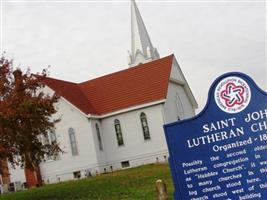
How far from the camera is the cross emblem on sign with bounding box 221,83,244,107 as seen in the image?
8713mm

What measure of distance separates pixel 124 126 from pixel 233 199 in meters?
35.3

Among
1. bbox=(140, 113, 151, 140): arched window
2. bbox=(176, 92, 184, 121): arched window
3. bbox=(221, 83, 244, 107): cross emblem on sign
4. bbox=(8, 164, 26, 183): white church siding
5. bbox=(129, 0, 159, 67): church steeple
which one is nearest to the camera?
bbox=(221, 83, 244, 107): cross emblem on sign

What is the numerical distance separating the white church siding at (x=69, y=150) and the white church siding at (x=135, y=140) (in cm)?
207

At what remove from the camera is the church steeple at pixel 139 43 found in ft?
204

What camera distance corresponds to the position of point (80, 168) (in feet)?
141

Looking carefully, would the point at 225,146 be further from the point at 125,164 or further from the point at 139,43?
the point at 139,43

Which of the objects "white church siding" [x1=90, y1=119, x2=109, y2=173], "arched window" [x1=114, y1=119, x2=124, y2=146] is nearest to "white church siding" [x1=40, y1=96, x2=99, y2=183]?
"white church siding" [x1=90, y1=119, x2=109, y2=173]

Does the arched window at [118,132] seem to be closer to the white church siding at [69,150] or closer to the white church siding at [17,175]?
the white church siding at [69,150]

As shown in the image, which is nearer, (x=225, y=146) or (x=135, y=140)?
(x=225, y=146)

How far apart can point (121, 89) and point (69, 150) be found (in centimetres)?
665

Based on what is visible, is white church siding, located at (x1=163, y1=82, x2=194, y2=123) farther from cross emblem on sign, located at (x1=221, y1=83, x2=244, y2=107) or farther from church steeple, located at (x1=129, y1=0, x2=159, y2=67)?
cross emblem on sign, located at (x1=221, y1=83, x2=244, y2=107)

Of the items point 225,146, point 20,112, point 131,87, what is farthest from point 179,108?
point 225,146

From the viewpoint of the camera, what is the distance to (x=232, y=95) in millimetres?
8781

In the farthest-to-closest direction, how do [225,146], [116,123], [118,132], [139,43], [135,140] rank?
[139,43]
[116,123]
[118,132]
[135,140]
[225,146]
